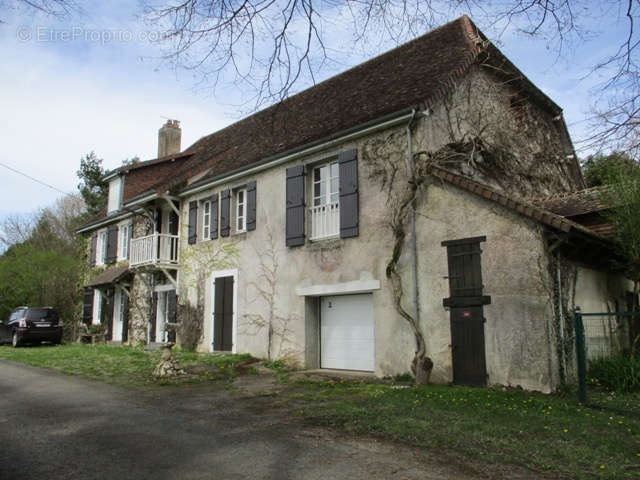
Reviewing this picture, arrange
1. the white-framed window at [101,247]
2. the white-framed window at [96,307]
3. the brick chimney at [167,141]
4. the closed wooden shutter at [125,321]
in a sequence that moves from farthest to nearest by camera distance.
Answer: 1. the brick chimney at [167,141]
2. the white-framed window at [101,247]
3. the white-framed window at [96,307]
4. the closed wooden shutter at [125,321]

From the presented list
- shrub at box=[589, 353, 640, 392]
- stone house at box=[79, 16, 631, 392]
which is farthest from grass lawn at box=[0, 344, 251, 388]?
shrub at box=[589, 353, 640, 392]

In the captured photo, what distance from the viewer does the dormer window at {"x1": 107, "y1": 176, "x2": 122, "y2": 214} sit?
19656 mm

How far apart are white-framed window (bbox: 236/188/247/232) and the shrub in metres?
8.67

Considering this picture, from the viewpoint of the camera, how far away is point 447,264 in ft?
30.2

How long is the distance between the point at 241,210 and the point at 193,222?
2043 millimetres

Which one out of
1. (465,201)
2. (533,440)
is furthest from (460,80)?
(533,440)

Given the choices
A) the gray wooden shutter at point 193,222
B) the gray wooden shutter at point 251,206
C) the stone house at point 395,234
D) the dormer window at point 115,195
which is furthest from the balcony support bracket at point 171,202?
the dormer window at point 115,195

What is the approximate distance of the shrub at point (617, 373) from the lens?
26.2 ft

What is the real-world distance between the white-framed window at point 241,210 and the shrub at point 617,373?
8.67 metres

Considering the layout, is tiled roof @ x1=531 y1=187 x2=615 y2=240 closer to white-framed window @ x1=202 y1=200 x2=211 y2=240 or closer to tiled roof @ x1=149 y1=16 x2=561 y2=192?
tiled roof @ x1=149 y1=16 x2=561 y2=192

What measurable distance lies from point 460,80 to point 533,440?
8.13 meters

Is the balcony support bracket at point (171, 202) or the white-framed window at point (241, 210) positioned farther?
the balcony support bracket at point (171, 202)

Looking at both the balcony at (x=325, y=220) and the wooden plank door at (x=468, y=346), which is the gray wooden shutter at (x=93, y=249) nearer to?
the balcony at (x=325, y=220)

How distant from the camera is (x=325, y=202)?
11.8m
